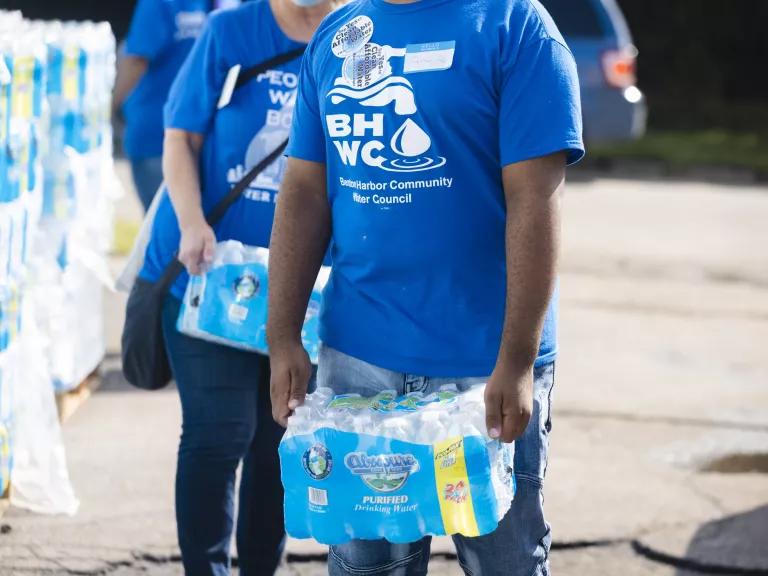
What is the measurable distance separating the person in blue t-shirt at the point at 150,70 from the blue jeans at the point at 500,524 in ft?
10.1

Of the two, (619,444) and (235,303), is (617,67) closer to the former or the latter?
(619,444)

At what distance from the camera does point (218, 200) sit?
349cm

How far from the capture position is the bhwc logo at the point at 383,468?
8.21ft

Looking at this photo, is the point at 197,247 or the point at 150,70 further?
the point at 150,70

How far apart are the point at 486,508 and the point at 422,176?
1.99ft

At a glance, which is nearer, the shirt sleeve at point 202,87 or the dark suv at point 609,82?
the shirt sleeve at point 202,87

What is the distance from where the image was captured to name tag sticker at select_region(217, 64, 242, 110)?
134 inches

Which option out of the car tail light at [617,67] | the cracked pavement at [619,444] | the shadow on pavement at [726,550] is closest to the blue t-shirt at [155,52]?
the cracked pavement at [619,444]

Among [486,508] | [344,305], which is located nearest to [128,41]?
[344,305]

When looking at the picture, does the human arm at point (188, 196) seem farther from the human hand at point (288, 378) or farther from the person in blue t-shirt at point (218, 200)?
the human hand at point (288, 378)

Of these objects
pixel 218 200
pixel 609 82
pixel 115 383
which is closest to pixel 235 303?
pixel 218 200

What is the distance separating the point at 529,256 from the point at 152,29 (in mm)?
3539

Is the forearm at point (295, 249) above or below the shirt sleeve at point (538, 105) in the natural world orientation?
below

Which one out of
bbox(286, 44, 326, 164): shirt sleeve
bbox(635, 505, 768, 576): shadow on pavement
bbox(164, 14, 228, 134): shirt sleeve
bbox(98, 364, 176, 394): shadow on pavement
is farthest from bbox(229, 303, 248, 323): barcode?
bbox(98, 364, 176, 394): shadow on pavement
